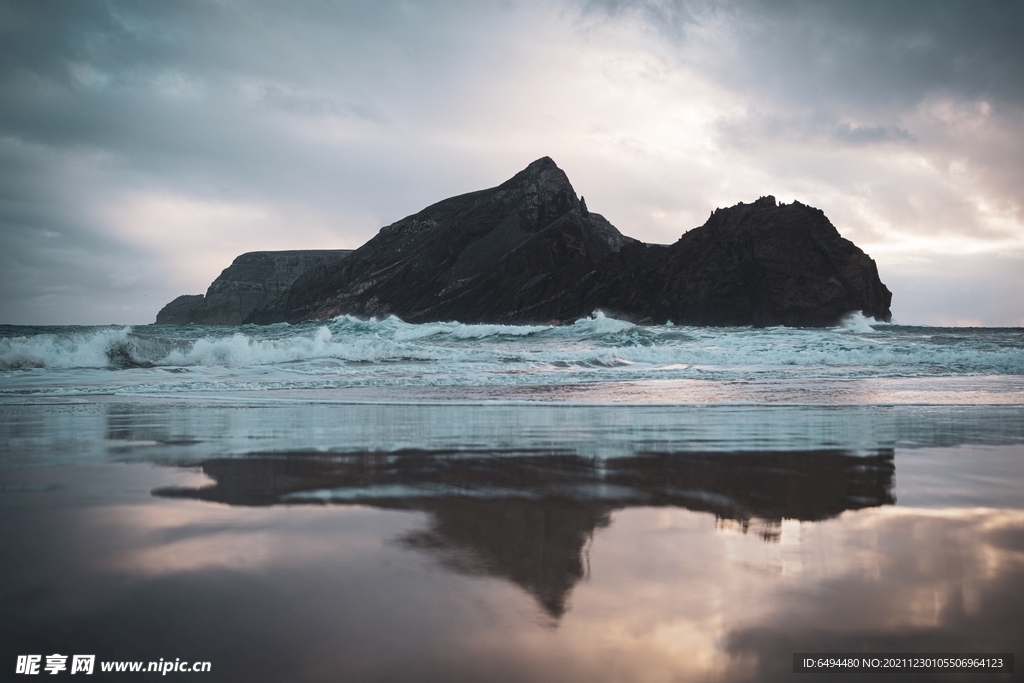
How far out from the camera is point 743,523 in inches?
68.9

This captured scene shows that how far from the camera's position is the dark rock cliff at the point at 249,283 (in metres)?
107

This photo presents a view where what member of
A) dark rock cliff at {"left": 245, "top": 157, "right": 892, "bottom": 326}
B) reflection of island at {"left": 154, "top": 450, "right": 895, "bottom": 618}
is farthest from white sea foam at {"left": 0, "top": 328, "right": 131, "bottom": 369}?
dark rock cliff at {"left": 245, "top": 157, "right": 892, "bottom": 326}

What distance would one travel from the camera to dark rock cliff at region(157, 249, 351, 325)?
350 feet

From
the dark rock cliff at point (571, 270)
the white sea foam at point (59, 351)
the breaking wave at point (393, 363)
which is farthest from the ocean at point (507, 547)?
the dark rock cliff at point (571, 270)

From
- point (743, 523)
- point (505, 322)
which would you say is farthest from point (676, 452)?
point (505, 322)

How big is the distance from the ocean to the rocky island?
138 feet

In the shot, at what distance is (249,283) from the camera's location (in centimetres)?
10894

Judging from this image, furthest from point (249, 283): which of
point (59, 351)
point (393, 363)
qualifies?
point (393, 363)

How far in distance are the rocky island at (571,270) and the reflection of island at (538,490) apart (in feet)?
141

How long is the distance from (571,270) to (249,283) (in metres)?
74.9

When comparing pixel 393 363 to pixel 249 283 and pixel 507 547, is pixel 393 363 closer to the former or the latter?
pixel 507 547

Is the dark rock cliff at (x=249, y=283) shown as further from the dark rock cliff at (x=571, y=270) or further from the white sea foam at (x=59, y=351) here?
the white sea foam at (x=59, y=351)

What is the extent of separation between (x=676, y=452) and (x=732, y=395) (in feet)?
13.5

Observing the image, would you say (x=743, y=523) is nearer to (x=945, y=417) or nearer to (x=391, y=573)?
(x=391, y=573)
